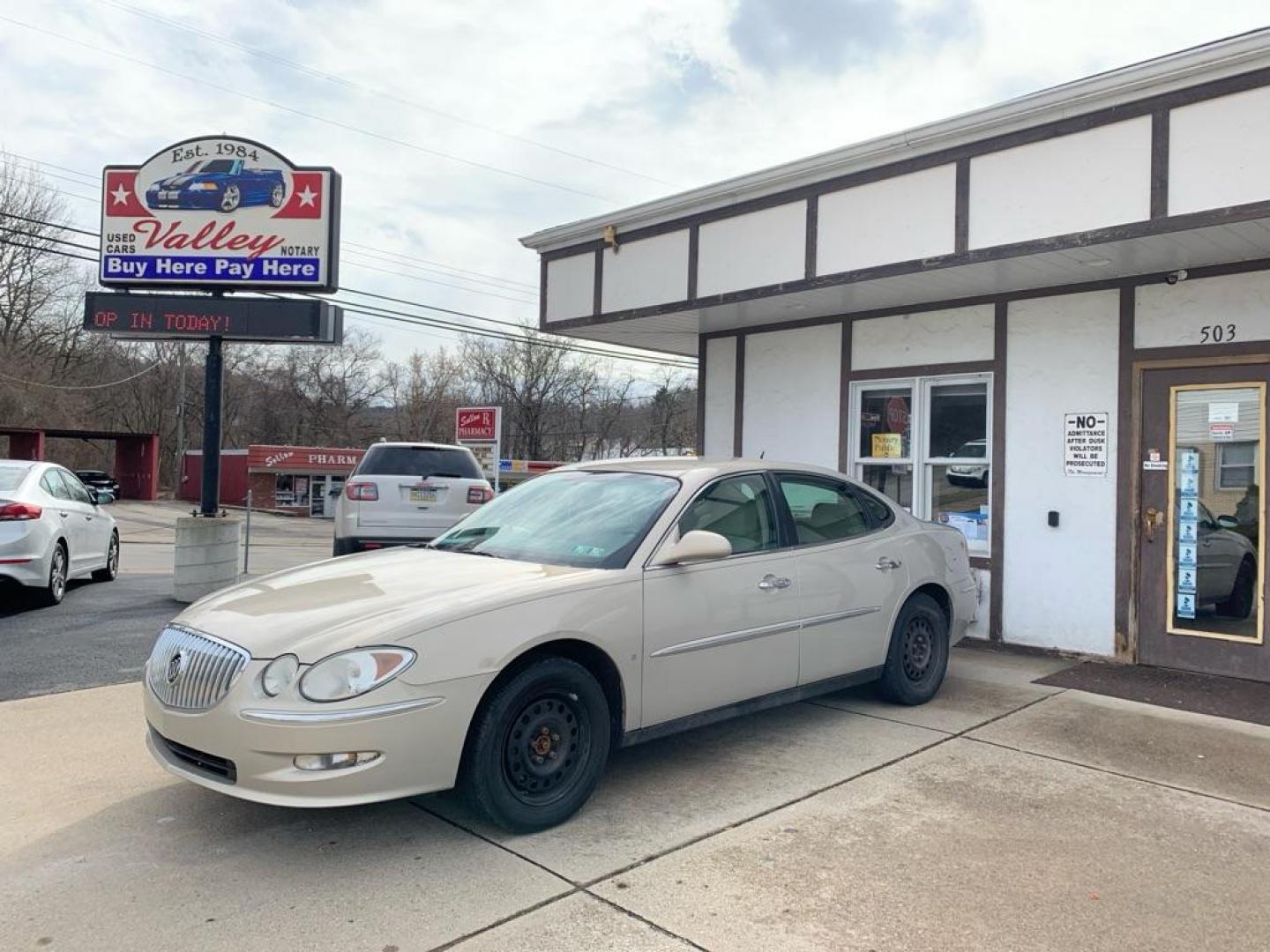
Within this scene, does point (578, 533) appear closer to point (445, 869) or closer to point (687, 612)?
point (687, 612)

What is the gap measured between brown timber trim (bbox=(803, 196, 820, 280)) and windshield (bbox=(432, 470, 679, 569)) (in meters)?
3.60

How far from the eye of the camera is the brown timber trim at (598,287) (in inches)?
386

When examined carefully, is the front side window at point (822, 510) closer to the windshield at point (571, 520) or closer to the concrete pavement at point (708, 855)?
the windshield at point (571, 520)

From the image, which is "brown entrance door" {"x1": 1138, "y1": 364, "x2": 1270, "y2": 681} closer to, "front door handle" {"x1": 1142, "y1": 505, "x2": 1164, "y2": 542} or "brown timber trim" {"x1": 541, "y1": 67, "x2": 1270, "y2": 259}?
"front door handle" {"x1": 1142, "y1": 505, "x2": 1164, "y2": 542}

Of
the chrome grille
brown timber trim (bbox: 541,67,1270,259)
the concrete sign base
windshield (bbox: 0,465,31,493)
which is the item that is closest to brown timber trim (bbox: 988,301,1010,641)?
brown timber trim (bbox: 541,67,1270,259)

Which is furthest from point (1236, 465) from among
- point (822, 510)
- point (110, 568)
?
point (110, 568)

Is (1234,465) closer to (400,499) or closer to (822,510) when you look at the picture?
(822,510)

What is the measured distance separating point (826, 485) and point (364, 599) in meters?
3.02

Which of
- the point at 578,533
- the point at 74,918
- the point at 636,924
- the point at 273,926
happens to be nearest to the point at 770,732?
the point at 578,533

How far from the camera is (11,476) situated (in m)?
8.94

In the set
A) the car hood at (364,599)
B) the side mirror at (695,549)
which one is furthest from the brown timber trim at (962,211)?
the car hood at (364,599)

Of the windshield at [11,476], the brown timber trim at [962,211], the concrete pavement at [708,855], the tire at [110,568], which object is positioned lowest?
the concrete pavement at [708,855]

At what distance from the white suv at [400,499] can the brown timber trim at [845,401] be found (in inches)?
171

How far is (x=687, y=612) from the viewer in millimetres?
4352
